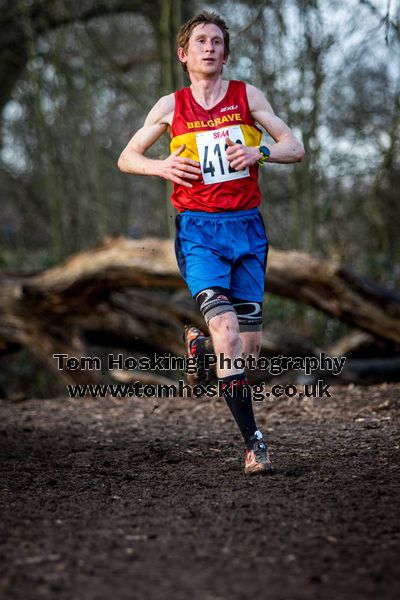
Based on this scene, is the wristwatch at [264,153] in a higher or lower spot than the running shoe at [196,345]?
higher

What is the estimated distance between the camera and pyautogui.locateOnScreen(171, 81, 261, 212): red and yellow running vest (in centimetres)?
420

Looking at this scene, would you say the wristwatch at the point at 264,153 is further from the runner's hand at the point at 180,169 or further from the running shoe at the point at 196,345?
the running shoe at the point at 196,345

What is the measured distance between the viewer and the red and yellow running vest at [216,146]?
4.20 metres

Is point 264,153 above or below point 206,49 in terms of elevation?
below

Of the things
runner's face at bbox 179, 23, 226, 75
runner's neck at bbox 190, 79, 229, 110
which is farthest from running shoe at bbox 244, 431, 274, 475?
runner's face at bbox 179, 23, 226, 75

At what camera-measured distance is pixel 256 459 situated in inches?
156

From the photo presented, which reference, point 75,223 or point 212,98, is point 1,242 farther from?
point 212,98

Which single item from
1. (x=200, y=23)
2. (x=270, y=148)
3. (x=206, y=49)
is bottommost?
(x=270, y=148)

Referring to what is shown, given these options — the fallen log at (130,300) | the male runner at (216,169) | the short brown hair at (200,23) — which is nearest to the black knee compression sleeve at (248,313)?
the male runner at (216,169)

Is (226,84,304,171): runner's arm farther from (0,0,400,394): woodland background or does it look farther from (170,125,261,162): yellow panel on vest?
(0,0,400,394): woodland background

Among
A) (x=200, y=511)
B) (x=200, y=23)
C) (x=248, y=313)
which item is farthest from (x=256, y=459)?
(x=200, y=23)

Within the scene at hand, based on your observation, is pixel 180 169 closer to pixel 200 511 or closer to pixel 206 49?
pixel 206 49

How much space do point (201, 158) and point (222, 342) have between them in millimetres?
1006

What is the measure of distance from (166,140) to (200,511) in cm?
765
